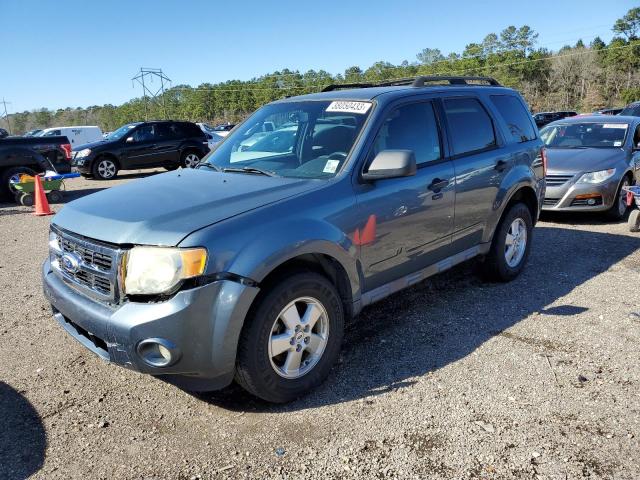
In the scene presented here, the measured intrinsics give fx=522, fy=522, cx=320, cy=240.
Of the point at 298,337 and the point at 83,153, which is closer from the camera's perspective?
the point at 298,337

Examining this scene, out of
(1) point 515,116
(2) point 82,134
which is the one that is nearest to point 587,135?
(1) point 515,116

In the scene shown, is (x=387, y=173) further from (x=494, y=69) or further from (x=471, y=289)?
(x=494, y=69)

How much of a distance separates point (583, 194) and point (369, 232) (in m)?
5.58

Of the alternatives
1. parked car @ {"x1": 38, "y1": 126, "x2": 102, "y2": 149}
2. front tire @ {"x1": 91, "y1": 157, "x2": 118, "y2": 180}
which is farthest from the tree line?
front tire @ {"x1": 91, "y1": 157, "x2": 118, "y2": 180}

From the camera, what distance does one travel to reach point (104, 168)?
1591 centimetres

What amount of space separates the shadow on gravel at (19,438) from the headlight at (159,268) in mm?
1014

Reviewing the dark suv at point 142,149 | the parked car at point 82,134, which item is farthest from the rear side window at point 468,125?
the parked car at point 82,134

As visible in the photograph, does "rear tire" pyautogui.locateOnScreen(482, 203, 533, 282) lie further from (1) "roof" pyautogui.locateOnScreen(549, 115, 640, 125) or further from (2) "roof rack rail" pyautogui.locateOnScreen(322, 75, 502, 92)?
(1) "roof" pyautogui.locateOnScreen(549, 115, 640, 125)

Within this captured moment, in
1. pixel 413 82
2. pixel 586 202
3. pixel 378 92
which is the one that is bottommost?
pixel 586 202

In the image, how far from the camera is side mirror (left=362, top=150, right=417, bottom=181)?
343cm

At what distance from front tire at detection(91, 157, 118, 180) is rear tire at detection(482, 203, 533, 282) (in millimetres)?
13642

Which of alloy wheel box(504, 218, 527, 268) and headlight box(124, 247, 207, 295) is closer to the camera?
headlight box(124, 247, 207, 295)

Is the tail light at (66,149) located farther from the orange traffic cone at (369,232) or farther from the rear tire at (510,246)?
the orange traffic cone at (369,232)

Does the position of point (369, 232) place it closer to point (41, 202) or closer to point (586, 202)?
point (586, 202)
